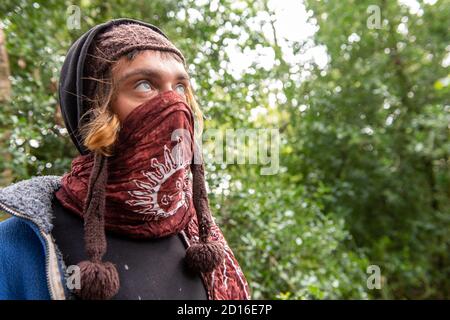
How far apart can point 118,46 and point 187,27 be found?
2.21 metres

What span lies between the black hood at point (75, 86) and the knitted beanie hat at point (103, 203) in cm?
2

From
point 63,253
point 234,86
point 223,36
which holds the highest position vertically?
point 223,36

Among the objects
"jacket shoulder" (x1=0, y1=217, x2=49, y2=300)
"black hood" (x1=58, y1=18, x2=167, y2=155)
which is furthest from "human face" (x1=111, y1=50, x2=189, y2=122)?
"jacket shoulder" (x1=0, y1=217, x2=49, y2=300)

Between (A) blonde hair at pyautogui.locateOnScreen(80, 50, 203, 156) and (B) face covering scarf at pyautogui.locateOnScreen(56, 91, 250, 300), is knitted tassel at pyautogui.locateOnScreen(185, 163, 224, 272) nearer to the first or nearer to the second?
(B) face covering scarf at pyautogui.locateOnScreen(56, 91, 250, 300)

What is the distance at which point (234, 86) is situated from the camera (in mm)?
3223

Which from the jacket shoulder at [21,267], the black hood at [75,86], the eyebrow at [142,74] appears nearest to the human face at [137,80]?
the eyebrow at [142,74]

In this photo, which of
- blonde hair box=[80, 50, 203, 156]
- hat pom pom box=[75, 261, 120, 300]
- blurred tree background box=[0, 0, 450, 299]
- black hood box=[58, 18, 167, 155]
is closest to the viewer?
hat pom pom box=[75, 261, 120, 300]

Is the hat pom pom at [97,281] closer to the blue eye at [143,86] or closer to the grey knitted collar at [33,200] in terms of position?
the grey knitted collar at [33,200]

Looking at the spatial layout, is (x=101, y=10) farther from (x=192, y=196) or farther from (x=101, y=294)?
(x=101, y=294)

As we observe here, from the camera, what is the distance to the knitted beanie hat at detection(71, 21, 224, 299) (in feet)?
3.56

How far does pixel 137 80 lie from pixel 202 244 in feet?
1.59

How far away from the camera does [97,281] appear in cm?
106

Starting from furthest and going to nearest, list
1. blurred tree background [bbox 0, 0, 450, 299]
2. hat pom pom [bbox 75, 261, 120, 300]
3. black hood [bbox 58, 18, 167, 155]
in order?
1. blurred tree background [bbox 0, 0, 450, 299]
2. black hood [bbox 58, 18, 167, 155]
3. hat pom pom [bbox 75, 261, 120, 300]

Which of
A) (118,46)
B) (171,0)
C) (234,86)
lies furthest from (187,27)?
(118,46)
